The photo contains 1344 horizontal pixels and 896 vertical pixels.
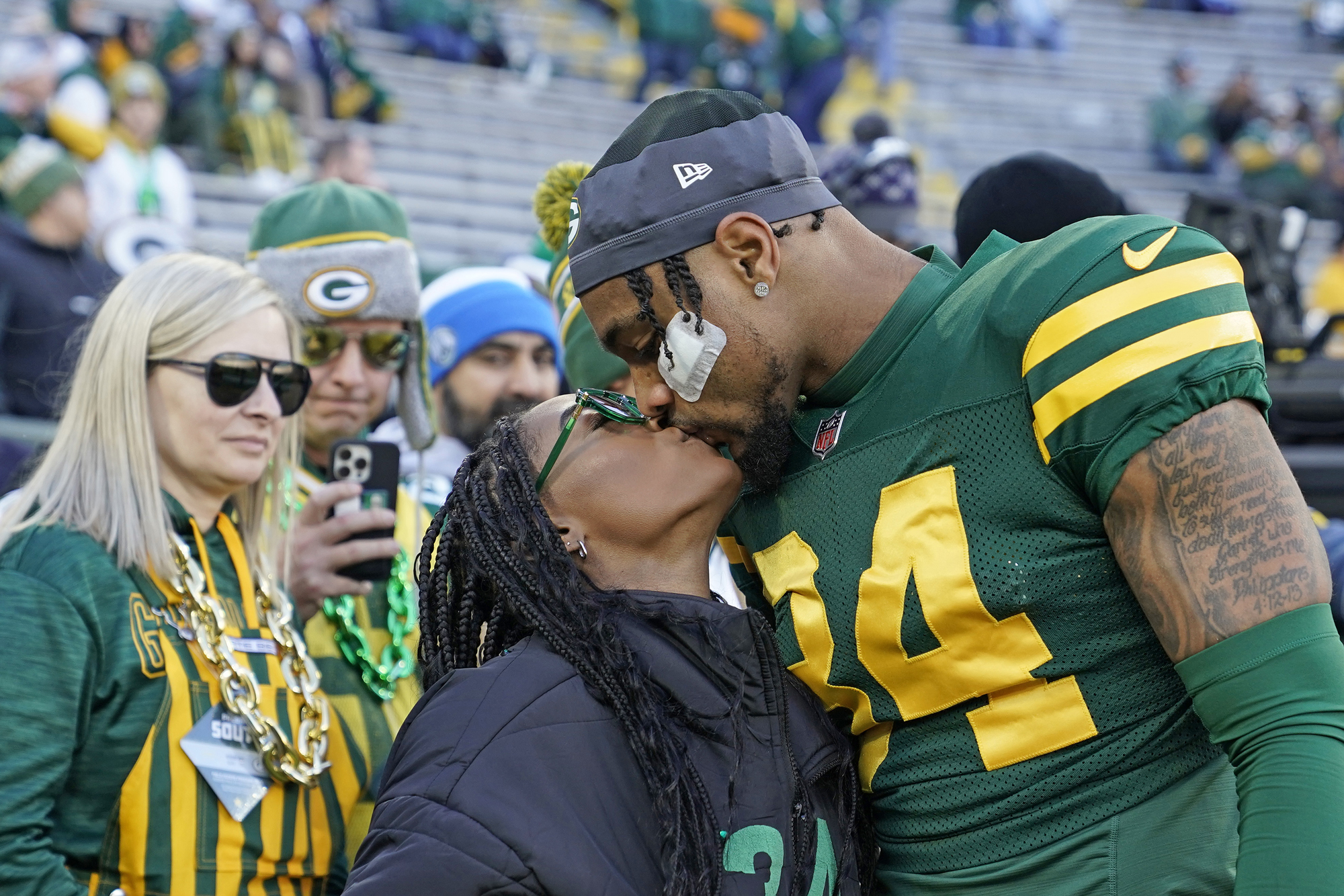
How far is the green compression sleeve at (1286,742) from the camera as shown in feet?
5.13

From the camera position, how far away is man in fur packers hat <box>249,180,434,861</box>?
3234 millimetres

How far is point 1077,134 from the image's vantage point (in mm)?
19062

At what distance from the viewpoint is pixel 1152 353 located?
1.68 m

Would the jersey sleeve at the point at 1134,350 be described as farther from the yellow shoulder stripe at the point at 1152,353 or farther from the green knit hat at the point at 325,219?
the green knit hat at the point at 325,219

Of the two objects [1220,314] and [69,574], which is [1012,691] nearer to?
[1220,314]

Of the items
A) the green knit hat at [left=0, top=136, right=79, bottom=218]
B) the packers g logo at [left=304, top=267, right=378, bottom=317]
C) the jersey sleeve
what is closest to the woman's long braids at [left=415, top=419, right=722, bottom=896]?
the jersey sleeve

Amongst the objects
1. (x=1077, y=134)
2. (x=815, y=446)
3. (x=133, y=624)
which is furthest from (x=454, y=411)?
(x=1077, y=134)

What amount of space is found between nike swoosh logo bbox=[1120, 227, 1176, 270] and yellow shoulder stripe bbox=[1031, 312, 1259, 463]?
0.36ft

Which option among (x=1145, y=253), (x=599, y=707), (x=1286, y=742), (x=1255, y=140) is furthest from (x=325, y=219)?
(x=1255, y=140)

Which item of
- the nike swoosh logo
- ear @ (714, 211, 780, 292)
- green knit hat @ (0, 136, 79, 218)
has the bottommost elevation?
green knit hat @ (0, 136, 79, 218)

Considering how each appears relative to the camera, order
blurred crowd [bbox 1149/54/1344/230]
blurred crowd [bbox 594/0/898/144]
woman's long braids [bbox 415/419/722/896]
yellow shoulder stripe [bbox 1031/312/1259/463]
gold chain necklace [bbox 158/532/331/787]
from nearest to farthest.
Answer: yellow shoulder stripe [bbox 1031/312/1259/463] → woman's long braids [bbox 415/419/722/896] → gold chain necklace [bbox 158/532/331/787] → blurred crowd [bbox 594/0/898/144] → blurred crowd [bbox 1149/54/1344/230]

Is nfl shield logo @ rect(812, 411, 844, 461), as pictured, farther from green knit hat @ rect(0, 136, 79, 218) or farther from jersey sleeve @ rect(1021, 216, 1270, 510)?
green knit hat @ rect(0, 136, 79, 218)

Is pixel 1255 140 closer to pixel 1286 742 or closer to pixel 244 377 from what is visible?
pixel 244 377

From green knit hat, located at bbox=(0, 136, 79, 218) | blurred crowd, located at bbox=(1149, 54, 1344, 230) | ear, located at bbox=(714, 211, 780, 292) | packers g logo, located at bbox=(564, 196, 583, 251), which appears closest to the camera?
ear, located at bbox=(714, 211, 780, 292)
